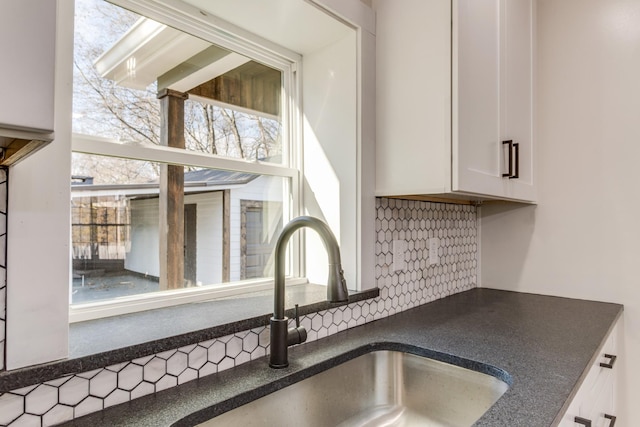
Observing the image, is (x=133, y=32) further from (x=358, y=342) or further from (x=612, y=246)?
(x=612, y=246)

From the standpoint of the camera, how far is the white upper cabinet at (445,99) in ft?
3.80

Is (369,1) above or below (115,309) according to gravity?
above

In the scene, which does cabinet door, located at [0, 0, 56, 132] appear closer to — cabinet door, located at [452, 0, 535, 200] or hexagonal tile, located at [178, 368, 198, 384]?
hexagonal tile, located at [178, 368, 198, 384]

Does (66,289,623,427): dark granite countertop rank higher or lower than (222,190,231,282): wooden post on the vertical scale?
lower

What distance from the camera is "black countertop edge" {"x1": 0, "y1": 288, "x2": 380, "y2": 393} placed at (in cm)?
61

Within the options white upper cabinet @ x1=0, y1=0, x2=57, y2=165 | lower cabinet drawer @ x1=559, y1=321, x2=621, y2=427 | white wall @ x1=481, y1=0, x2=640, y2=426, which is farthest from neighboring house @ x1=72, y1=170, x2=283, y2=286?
white wall @ x1=481, y1=0, x2=640, y2=426

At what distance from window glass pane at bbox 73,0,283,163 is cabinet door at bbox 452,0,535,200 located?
0.67 meters

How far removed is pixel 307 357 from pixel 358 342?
0.63 feet

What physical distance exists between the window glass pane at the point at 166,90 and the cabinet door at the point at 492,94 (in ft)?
2.20

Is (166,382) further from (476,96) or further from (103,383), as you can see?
(476,96)

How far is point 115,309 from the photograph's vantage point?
3.21 feet

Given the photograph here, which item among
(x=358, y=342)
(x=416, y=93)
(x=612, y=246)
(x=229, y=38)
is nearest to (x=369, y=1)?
(x=416, y=93)

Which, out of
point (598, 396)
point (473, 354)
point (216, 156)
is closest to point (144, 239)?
point (216, 156)

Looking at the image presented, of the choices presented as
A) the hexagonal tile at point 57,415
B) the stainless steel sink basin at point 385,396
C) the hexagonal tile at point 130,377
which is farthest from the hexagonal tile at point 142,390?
the stainless steel sink basin at point 385,396
